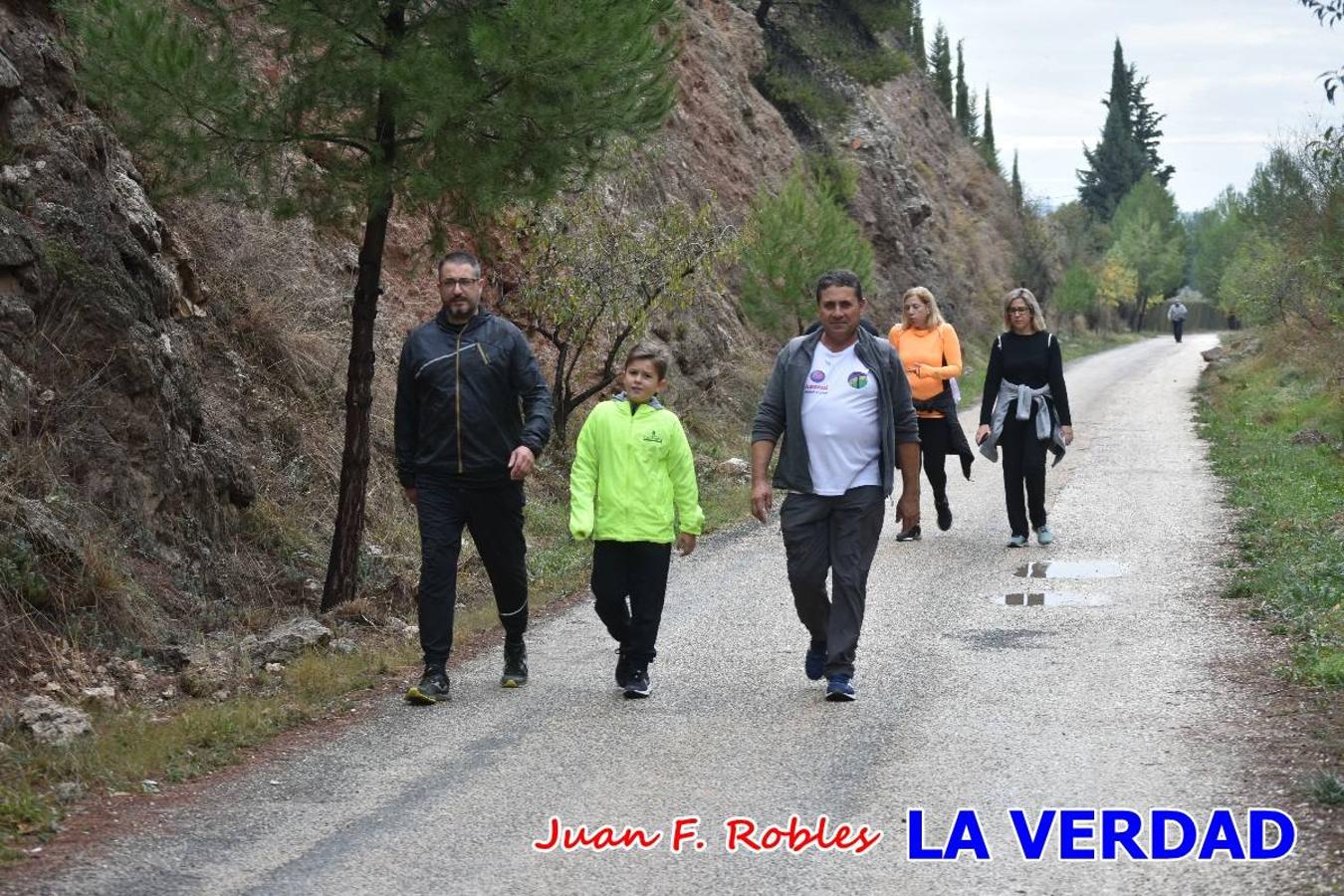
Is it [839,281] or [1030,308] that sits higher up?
[839,281]

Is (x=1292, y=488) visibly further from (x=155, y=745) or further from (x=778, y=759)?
(x=155, y=745)

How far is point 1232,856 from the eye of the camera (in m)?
5.07

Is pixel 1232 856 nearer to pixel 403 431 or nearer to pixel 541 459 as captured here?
pixel 403 431

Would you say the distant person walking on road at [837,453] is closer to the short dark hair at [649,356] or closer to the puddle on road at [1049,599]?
the short dark hair at [649,356]

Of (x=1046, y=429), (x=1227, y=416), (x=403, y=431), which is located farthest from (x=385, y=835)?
(x=1227, y=416)

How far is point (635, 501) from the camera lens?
302 inches

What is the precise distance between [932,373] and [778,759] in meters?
6.53

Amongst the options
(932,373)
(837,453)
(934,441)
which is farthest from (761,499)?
(934,441)

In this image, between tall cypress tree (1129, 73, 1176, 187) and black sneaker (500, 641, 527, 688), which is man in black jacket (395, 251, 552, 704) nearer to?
black sneaker (500, 641, 527, 688)

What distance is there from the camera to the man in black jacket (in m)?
7.78

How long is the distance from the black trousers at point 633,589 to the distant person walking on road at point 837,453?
1.97ft

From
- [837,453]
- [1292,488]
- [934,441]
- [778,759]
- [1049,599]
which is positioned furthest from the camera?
[1292,488]

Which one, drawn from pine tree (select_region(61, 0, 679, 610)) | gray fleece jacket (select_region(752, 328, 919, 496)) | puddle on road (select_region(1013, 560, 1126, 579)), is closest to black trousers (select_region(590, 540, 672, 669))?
gray fleece jacket (select_region(752, 328, 919, 496))

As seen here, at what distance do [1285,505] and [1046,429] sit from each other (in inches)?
102
